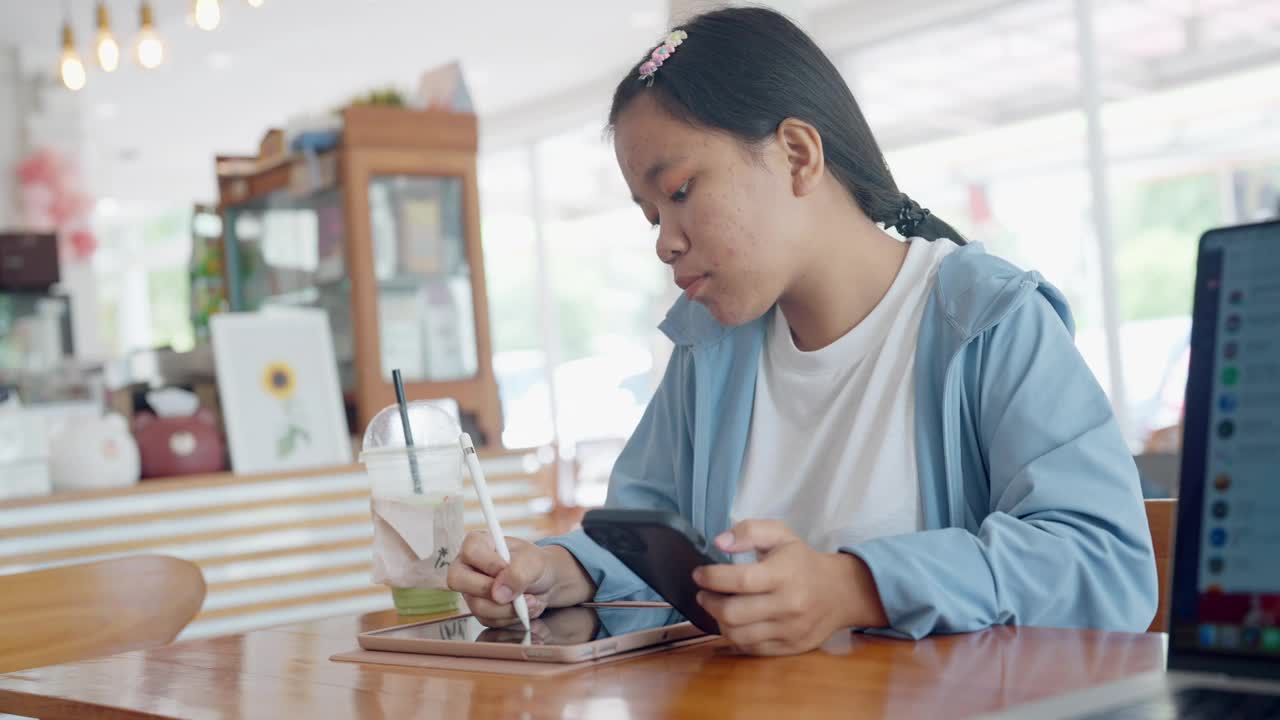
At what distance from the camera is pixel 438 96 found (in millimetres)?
4305

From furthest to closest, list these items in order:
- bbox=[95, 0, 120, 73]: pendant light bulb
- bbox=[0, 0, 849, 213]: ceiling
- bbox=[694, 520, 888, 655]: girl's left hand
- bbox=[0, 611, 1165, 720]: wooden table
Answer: bbox=[0, 0, 849, 213]: ceiling < bbox=[95, 0, 120, 73]: pendant light bulb < bbox=[694, 520, 888, 655]: girl's left hand < bbox=[0, 611, 1165, 720]: wooden table

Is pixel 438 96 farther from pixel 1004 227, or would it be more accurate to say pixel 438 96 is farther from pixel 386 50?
pixel 386 50

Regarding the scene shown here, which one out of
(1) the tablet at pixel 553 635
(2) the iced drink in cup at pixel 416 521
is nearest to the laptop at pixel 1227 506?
(1) the tablet at pixel 553 635

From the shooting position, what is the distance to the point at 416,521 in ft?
4.53

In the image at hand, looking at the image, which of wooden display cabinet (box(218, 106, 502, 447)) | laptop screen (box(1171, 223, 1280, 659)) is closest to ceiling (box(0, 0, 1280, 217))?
wooden display cabinet (box(218, 106, 502, 447))

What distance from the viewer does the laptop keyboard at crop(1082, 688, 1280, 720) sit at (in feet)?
2.09

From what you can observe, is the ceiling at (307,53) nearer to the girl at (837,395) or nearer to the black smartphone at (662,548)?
the girl at (837,395)

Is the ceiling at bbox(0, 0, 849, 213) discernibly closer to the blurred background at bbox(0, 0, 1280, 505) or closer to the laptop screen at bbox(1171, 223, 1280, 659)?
the blurred background at bbox(0, 0, 1280, 505)

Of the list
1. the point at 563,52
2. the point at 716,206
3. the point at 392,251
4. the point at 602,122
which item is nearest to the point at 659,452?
the point at 716,206

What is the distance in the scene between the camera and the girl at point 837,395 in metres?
1.06

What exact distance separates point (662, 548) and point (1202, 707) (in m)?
0.43

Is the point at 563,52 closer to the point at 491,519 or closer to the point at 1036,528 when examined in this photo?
the point at 491,519

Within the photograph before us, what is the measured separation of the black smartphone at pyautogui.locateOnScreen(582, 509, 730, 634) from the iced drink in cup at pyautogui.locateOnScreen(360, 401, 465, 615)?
375 millimetres

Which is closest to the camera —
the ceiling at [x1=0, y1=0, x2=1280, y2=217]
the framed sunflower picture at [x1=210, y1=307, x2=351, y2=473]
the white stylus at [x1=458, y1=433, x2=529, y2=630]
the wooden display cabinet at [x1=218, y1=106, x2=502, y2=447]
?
the white stylus at [x1=458, y1=433, x2=529, y2=630]
